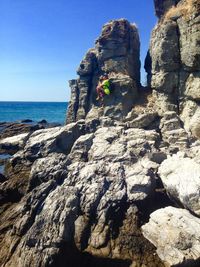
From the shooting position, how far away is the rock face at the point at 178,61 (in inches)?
1085

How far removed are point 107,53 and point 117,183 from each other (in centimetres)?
2022

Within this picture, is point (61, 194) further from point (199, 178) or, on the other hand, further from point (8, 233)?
point (199, 178)

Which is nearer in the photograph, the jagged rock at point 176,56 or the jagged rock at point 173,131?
the jagged rock at point 173,131

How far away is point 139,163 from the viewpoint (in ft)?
74.8

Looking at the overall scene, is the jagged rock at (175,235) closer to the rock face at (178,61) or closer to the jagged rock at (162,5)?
the rock face at (178,61)

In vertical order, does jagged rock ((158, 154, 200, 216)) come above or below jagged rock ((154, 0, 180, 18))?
below

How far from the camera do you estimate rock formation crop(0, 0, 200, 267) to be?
16.1 metres

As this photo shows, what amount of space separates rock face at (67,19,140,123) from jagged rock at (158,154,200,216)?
42.8 ft

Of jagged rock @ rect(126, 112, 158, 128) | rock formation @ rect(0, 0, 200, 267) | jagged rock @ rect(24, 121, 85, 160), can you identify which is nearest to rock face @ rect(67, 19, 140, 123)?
rock formation @ rect(0, 0, 200, 267)

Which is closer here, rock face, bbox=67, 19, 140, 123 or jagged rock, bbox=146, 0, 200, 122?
jagged rock, bbox=146, 0, 200, 122

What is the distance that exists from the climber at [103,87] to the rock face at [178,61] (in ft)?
15.8

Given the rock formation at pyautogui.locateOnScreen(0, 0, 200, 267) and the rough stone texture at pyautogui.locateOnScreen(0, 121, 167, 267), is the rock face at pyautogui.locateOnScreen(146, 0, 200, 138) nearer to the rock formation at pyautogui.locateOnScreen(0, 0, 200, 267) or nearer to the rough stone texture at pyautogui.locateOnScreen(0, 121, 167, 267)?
the rock formation at pyautogui.locateOnScreen(0, 0, 200, 267)

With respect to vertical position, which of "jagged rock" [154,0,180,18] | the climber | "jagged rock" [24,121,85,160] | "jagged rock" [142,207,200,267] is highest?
"jagged rock" [154,0,180,18]

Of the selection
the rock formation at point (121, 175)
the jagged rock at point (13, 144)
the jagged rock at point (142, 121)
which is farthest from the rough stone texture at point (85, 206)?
the jagged rock at point (13, 144)
